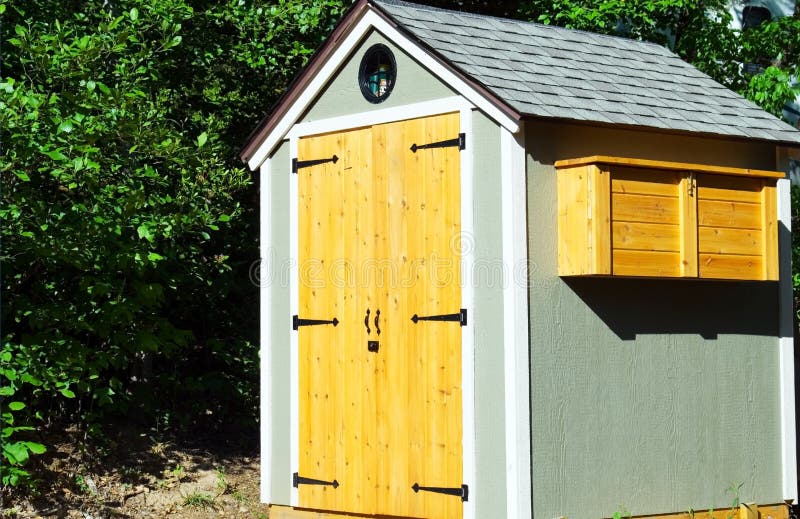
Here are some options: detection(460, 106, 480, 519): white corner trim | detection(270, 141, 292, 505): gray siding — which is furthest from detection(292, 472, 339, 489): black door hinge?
detection(460, 106, 480, 519): white corner trim

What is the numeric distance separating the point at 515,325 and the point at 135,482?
4.33 meters

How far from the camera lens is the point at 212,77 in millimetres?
12375

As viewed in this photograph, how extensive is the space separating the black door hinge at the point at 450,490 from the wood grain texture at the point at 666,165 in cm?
219

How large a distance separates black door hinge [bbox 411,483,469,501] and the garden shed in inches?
0.6

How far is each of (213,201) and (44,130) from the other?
304 cm

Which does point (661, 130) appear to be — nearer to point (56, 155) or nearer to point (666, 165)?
point (666, 165)

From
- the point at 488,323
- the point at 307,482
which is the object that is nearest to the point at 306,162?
the point at 488,323

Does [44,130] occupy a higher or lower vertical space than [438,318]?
higher

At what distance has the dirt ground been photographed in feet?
31.7

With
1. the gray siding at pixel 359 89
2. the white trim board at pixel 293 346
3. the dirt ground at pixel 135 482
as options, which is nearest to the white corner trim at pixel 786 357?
the gray siding at pixel 359 89

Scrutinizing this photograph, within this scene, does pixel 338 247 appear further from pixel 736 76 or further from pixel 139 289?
pixel 736 76

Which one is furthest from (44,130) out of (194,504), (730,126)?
(730,126)

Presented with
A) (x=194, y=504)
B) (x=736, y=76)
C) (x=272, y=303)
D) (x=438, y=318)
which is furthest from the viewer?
(x=736, y=76)

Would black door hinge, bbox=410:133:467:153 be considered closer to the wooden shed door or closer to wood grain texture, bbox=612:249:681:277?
the wooden shed door
